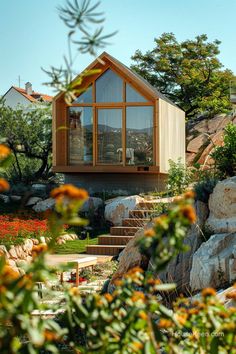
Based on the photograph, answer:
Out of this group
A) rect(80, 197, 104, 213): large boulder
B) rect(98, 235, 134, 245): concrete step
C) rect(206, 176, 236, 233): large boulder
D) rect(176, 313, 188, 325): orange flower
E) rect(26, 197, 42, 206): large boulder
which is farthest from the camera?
rect(26, 197, 42, 206): large boulder

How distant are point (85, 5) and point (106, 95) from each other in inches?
709

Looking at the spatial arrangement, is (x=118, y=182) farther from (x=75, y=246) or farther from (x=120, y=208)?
(x=75, y=246)

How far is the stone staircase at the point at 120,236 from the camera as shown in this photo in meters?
14.4

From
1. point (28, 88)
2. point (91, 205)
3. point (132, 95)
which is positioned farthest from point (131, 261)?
point (28, 88)

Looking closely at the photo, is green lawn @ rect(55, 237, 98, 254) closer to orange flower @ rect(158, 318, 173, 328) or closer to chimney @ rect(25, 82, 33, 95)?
orange flower @ rect(158, 318, 173, 328)

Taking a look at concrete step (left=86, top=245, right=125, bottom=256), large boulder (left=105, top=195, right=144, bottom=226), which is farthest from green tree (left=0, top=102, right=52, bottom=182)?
concrete step (left=86, top=245, right=125, bottom=256)

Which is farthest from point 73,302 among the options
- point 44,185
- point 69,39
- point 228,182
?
point 44,185

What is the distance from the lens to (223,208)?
26.9ft

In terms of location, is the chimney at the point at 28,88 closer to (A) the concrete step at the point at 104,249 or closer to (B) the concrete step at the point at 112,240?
(B) the concrete step at the point at 112,240

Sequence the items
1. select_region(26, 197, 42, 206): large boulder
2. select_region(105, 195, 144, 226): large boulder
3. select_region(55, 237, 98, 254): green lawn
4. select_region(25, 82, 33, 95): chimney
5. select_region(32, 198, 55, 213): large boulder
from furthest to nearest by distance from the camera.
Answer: select_region(25, 82, 33, 95): chimney < select_region(26, 197, 42, 206): large boulder < select_region(32, 198, 55, 213): large boulder < select_region(105, 195, 144, 226): large boulder < select_region(55, 237, 98, 254): green lawn

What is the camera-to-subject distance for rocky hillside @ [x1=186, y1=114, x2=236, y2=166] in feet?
85.4

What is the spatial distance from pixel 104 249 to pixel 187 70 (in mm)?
16524

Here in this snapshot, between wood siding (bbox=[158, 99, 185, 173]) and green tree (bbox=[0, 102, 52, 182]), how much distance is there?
4.43 metres

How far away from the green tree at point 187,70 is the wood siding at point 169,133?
5.97m
